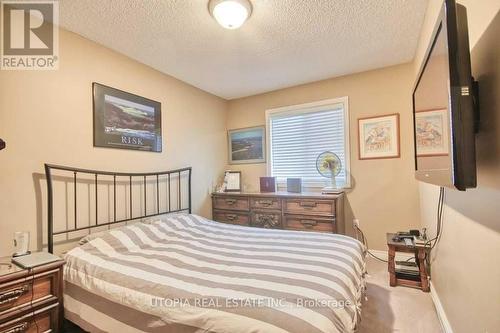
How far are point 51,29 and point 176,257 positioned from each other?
2.11 m

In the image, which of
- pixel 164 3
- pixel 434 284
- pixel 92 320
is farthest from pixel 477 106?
pixel 92 320

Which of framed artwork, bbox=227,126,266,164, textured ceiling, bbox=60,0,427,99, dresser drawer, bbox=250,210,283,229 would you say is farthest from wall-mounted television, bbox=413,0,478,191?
framed artwork, bbox=227,126,266,164

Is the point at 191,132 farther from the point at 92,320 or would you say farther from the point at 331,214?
the point at 92,320

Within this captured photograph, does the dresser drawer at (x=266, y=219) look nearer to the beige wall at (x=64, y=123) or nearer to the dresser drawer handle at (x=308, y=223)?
the dresser drawer handle at (x=308, y=223)

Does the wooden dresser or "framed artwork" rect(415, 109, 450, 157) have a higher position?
"framed artwork" rect(415, 109, 450, 157)

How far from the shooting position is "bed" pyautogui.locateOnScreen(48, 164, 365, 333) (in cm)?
102

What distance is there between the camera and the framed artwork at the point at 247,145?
384 centimetres

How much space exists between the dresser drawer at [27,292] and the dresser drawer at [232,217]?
212 centimetres

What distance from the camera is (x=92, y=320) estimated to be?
1.44m

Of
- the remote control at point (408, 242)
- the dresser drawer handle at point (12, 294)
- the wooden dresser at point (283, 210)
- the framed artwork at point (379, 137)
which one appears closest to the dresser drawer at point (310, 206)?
the wooden dresser at point (283, 210)

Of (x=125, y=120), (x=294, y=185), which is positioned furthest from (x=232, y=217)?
(x=125, y=120)

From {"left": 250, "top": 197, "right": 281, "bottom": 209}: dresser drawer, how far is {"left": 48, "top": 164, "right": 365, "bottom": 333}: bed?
0.92 metres

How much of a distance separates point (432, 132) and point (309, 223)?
5.89 ft

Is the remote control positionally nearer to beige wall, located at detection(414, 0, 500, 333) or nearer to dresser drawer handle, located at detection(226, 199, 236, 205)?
beige wall, located at detection(414, 0, 500, 333)
